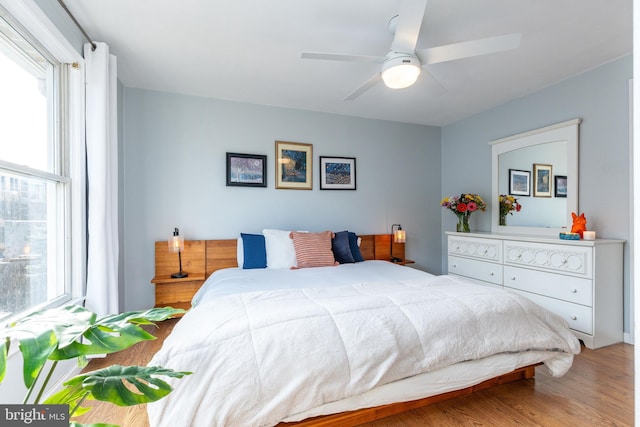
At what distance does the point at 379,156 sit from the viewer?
4145 millimetres

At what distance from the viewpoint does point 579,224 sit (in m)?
2.71

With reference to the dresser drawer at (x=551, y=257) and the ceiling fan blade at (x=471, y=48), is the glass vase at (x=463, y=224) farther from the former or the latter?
the ceiling fan blade at (x=471, y=48)

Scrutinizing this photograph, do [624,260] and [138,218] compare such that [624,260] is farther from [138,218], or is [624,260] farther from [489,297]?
[138,218]

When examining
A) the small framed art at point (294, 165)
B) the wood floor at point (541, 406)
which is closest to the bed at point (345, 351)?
the wood floor at point (541, 406)

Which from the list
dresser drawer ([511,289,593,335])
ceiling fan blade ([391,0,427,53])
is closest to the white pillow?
ceiling fan blade ([391,0,427,53])

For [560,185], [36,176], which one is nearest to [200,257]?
[36,176]

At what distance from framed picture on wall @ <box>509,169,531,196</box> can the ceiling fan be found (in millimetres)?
2200

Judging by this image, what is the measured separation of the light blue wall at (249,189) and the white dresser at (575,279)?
57.7 inches

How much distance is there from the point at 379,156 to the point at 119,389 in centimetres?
392

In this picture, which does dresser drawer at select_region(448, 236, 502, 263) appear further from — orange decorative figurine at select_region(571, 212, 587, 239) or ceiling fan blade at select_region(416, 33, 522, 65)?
ceiling fan blade at select_region(416, 33, 522, 65)

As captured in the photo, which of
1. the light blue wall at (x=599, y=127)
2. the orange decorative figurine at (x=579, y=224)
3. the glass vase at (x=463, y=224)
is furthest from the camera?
the glass vase at (x=463, y=224)

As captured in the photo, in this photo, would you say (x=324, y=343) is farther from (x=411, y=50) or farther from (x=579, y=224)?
(x=579, y=224)

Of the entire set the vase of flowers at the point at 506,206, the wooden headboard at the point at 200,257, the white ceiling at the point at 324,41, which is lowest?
the wooden headboard at the point at 200,257

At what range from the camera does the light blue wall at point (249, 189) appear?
10.4 ft
